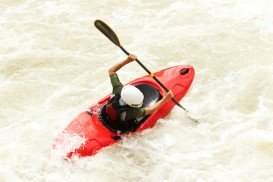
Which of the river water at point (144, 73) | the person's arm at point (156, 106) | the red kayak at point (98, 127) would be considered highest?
the person's arm at point (156, 106)

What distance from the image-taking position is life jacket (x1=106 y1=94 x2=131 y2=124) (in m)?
5.44

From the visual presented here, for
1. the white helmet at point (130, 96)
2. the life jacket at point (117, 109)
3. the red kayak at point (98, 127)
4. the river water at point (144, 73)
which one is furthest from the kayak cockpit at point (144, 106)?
the white helmet at point (130, 96)

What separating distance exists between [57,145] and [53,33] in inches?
146

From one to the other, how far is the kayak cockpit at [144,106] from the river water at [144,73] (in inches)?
10.1

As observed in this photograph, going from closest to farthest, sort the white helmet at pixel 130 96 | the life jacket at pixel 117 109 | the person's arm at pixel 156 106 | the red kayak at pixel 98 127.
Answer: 1. the white helmet at pixel 130 96
2. the life jacket at pixel 117 109
3. the red kayak at pixel 98 127
4. the person's arm at pixel 156 106

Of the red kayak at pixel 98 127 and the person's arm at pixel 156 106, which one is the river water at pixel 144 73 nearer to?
the red kayak at pixel 98 127

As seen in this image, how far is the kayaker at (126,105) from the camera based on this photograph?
17.4 feet

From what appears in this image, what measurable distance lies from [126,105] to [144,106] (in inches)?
30.2

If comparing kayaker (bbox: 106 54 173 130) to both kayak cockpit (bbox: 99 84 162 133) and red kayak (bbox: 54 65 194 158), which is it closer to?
kayak cockpit (bbox: 99 84 162 133)

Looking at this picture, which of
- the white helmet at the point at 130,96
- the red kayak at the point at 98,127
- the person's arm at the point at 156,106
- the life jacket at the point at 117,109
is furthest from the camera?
the person's arm at the point at 156,106

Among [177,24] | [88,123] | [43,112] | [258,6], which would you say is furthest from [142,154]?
[258,6]

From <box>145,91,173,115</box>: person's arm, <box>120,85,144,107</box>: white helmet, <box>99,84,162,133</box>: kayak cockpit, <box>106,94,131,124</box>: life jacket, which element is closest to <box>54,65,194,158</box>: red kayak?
<box>99,84,162,133</box>: kayak cockpit

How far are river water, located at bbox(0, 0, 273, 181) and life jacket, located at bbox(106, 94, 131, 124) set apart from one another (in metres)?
0.46

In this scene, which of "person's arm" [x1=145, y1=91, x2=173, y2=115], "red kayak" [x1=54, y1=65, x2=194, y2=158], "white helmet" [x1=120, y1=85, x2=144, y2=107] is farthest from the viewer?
"person's arm" [x1=145, y1=91, x2=173, y2=115]
